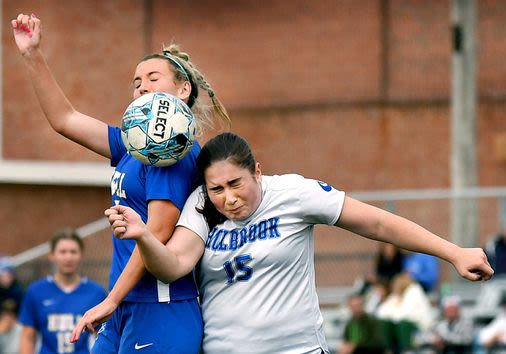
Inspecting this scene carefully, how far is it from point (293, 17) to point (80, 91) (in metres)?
4.45

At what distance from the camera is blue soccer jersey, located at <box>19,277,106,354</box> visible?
8.30m

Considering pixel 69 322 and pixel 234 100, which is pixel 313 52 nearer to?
pixel 234 100

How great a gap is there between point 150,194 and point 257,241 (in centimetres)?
51

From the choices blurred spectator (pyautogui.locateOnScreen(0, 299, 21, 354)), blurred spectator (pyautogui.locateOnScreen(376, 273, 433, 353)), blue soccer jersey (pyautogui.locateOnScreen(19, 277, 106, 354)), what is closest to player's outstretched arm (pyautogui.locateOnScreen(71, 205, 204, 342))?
blue soccer jersey (pyautogui.locateOnScreen(19, 277, 106, 354))

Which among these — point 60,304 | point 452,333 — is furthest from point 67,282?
point 452,333

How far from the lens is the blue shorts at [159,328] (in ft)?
16.1

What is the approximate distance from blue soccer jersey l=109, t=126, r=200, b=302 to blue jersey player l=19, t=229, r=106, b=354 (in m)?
3.29

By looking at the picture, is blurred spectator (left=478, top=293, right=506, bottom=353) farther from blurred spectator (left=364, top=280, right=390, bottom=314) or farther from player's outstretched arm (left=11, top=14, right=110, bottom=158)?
player's outstretched arm (left=11, top=14, right=110, bottom=158)

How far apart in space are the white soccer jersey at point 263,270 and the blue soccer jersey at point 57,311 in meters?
3.47

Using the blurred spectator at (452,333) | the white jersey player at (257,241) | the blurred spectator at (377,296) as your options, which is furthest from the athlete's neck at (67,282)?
the blurred spectator at (377,296)

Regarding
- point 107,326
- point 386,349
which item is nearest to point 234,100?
point 386,349

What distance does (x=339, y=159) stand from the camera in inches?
818

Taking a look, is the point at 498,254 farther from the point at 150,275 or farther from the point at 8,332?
the point at 150,275

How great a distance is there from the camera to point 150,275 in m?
4.94
